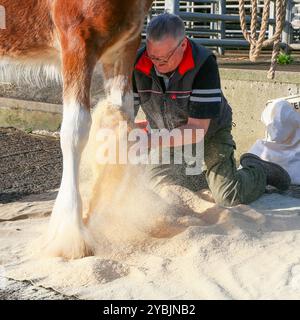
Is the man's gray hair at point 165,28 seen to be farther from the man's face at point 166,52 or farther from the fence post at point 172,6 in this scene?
the fence post at point 172,6

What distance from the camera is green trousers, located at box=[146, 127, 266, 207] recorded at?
3998mm

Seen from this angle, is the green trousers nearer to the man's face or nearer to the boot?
the boot

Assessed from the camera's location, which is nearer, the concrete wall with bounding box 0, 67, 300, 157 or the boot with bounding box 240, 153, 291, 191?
the boot with bounding box 240, 153, 291, 191

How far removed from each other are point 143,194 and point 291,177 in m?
1.53

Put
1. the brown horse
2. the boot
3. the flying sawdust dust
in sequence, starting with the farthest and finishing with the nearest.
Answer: the boot
the flying sawdust dust
the brown horse

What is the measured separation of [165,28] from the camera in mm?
3422

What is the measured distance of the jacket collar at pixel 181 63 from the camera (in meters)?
3.62

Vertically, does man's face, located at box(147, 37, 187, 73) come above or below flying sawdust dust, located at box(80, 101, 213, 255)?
above

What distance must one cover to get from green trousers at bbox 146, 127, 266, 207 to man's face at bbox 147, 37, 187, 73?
66 centimetres

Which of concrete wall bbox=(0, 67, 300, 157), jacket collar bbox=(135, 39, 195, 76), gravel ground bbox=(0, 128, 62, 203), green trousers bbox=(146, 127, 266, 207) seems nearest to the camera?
jacket collar bbox=(135, 39, 195, 76)

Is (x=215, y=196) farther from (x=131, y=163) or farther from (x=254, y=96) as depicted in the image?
(x=254, y=96)

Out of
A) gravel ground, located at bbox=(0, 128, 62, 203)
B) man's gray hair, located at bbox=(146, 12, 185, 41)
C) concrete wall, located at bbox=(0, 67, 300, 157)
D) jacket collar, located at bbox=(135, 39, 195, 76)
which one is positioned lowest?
gravel ground, located at bbox=(0, 128, 62, 203)

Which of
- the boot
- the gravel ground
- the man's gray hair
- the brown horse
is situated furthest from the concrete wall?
the brown horse

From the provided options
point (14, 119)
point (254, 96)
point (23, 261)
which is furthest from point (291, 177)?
point (14, 119)
